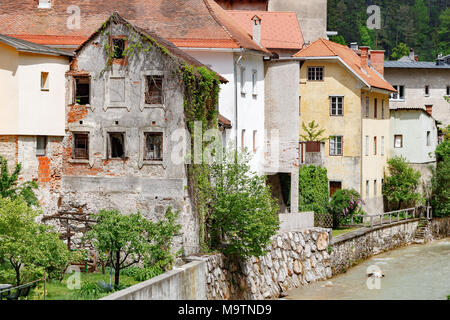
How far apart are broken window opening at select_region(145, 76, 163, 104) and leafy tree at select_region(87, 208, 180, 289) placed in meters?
4.50

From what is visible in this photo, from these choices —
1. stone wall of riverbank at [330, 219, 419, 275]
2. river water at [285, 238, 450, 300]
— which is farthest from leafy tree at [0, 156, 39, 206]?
stone wall of riverbank at [330, 219, 419, 275]

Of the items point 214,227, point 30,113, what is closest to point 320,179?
point 214,227

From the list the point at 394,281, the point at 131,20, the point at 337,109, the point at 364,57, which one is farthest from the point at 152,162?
the point at 364,57

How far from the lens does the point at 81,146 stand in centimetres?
2948

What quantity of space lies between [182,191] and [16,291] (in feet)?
27.1

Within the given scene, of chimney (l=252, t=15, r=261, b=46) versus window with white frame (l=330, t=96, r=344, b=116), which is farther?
window with white frame (l=330, t=96, r=344, b=116)

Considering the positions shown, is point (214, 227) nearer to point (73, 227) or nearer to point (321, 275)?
point (73, 227)

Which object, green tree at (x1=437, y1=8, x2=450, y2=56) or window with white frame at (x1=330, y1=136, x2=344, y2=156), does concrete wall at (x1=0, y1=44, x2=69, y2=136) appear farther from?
green tree at (x1=437, y1=8, x2=450, y2=56)

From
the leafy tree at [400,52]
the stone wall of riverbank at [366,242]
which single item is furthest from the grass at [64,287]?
the leafy tree at [400,52]

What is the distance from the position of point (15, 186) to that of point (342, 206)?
69.1 feet

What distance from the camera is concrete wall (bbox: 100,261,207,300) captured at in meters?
21.7

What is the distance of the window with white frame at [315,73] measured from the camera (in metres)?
48.6

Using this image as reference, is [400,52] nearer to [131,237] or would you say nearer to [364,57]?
[364,57]

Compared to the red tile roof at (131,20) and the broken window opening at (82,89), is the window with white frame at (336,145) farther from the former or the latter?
the broken window opening at (82,89)
